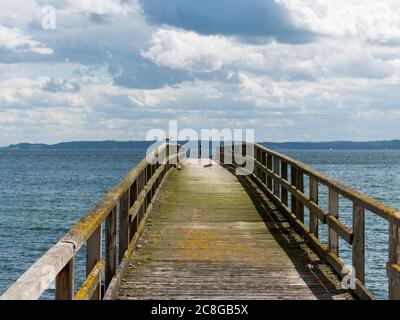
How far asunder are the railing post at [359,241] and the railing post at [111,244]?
2.65m

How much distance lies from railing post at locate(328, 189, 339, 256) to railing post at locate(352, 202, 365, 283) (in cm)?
89

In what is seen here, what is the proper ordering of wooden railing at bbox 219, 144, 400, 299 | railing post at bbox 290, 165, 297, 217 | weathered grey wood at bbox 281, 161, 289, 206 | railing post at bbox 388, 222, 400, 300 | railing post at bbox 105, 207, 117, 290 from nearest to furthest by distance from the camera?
railing post at bbox 388, 222, 400, 300, wooden railing at bbox 219, 144, 400, 299, railing post at bbox 105, 207, 117, 290, railing post at bbox 290, 165, 297, 217, weathered grey wood at bbox 281, 161, 289, 206

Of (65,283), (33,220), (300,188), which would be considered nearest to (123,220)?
(65,283)

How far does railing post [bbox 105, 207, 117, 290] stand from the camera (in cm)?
652

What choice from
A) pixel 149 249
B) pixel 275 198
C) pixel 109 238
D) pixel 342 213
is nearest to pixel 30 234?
pixel 342 213

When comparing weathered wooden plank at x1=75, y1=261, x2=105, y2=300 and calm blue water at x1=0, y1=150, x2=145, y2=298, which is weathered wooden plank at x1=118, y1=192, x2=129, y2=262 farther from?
calm blue water at x1=0, y1=150, x2=145, y2=298

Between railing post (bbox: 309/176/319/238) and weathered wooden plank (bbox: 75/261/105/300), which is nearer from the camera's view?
weathered wooden plank (bbox: 75/261/105/300)

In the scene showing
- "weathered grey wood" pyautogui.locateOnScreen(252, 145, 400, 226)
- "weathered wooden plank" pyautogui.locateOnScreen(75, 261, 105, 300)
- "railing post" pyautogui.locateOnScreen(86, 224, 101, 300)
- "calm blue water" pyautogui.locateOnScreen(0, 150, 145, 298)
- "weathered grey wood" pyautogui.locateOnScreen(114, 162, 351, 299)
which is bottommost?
"calm blue water" pyautogui.locateOnScreen(0, 150, 145, 298)

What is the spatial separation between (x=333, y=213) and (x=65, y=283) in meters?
4.38

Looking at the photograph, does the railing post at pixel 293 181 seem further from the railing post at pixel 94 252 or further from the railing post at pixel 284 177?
the railing post at pixel 94 252

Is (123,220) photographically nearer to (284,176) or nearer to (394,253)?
(394,253)

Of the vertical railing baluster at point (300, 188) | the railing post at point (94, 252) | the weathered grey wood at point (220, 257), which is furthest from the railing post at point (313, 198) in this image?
the railing post at point (94, 252)

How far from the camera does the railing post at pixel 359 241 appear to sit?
655 cm

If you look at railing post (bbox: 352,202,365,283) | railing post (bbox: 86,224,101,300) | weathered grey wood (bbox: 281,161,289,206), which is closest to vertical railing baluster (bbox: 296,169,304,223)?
weathered grey wood (bbox: 281,161,289,206)
